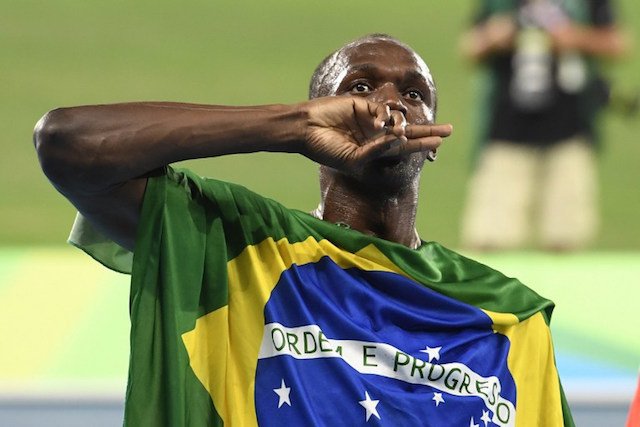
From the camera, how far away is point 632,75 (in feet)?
17.7

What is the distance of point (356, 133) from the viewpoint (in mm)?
1773

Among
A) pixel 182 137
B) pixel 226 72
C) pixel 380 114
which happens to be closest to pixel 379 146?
pixel 380 114

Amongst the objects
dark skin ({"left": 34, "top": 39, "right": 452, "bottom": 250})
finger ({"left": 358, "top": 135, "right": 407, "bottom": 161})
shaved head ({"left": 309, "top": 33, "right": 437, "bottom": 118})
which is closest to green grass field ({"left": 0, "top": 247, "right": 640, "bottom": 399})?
shaved head ({"left": 309, "top": 33, "right": 437, "bottom": 118})

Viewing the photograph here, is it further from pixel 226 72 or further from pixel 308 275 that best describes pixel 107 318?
pixel 308 275

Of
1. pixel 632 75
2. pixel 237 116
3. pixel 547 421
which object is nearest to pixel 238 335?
pixel 237 116

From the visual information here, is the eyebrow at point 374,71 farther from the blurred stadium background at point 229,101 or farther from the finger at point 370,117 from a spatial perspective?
the blurred stadium background at point 229,101

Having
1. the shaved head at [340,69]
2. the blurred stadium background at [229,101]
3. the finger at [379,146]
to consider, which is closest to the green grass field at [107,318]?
the blurred stadium background at [229,101]

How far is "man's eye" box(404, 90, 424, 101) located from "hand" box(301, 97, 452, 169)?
337 millimetres

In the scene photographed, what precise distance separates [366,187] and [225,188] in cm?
29

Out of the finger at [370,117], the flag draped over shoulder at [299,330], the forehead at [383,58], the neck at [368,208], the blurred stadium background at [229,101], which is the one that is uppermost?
the blurred stadium background at [229,101]

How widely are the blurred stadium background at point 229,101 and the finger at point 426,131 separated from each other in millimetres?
2890

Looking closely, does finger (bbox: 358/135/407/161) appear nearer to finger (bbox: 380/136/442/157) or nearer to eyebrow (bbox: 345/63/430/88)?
finger (bbox: 380/136/442/157)

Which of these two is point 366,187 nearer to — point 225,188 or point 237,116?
point 225,188

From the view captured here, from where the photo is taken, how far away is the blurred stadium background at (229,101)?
4.77m
